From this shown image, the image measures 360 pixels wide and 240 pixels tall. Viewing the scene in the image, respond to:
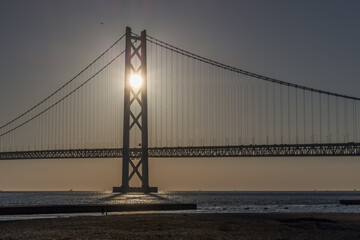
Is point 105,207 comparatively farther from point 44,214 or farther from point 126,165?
point 126,165

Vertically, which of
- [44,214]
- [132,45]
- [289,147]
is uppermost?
[132,45]

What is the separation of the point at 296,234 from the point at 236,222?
644cm

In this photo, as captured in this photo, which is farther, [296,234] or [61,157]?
[61,157]

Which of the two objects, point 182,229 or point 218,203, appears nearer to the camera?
point 182,229

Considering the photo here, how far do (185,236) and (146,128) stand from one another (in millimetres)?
57020

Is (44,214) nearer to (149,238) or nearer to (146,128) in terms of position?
(149,238)

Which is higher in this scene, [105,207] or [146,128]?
[146,128]

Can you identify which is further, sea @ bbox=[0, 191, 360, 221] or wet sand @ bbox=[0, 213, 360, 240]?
sea @ bbox=[0, 191, 360, 221]

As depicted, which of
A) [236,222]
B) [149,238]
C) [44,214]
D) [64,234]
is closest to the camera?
[149,238]

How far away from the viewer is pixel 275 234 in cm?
2416

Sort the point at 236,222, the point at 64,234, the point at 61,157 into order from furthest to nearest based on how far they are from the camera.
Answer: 1. the point at 61,157
2. the point at 236,222
3. the point at 64,234

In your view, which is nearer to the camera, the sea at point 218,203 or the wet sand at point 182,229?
the wet sand at point 182,229

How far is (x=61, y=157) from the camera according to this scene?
326 feet

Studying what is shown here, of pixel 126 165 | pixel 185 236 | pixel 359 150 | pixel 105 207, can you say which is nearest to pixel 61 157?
pixel 126 165
